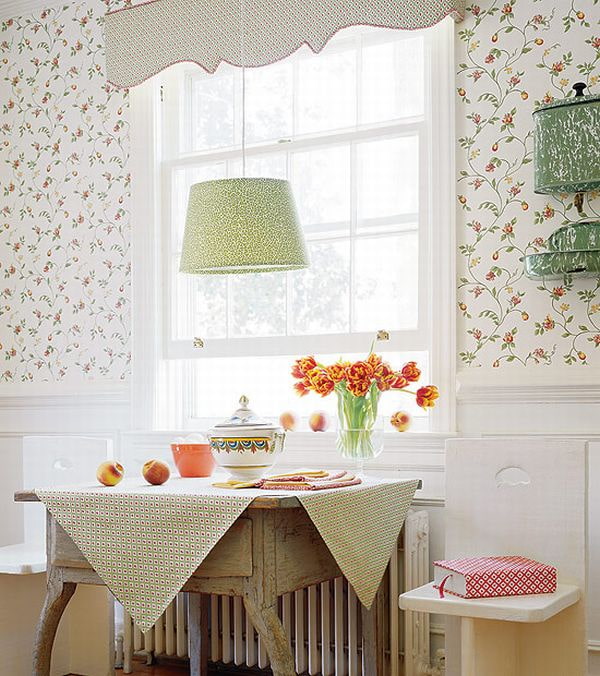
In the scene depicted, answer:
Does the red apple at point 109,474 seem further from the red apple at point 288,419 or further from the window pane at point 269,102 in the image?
the window pane at point 269,102

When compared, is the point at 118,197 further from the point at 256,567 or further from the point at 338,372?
the point at 256,567

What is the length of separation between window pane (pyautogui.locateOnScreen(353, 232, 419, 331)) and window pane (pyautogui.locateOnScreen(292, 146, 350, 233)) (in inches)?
5.6

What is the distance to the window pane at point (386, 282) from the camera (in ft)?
11.3

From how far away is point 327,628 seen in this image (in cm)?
322

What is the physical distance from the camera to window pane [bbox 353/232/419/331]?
343cm

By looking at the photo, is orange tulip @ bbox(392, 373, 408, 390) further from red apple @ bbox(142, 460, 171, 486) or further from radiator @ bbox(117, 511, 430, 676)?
red apple @ bbox(142, 460, 171, 486)

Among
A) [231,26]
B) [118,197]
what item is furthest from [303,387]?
[231,26]

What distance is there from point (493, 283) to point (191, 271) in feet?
3.13

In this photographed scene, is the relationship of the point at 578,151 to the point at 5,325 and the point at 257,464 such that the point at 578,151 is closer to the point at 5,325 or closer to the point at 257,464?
the point at 257,464

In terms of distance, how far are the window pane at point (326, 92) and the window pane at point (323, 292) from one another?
1.42 ft

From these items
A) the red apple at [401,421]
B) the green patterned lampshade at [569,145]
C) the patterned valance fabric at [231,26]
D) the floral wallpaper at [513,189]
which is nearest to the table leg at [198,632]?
the red apple at [401,421]

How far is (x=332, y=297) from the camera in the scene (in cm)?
356

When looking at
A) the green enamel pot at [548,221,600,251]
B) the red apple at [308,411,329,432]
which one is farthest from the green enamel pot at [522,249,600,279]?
the red apple at [308,411,329,432]

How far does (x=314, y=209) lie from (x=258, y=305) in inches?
15.7
